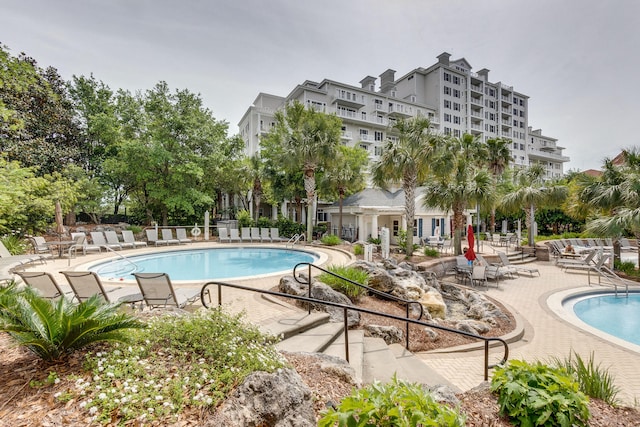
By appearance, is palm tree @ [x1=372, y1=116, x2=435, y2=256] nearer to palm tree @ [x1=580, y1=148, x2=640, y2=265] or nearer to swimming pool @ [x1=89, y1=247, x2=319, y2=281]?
swimming pool @ [x1=89, y1=247, x2=319, y2=281]

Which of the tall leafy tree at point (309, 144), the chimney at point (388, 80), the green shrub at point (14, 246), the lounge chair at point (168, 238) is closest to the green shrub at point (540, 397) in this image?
the tall leafy tree at point (309, 144)

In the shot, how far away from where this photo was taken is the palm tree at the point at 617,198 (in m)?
11.9

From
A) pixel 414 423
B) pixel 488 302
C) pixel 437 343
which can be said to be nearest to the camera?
pixel 414 423

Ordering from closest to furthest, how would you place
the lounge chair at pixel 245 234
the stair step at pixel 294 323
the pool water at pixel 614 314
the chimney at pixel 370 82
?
the stair step at pixel 294 323
the pool water at pixel 614 314
the lounge chair at pixel 245 234
the chimney at pixel 370 82

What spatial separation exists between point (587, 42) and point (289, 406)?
17098 millimetres

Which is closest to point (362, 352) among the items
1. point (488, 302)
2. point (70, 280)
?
point (70, 280)

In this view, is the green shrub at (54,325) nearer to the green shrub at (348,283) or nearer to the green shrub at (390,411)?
the green shrub at (390,411)

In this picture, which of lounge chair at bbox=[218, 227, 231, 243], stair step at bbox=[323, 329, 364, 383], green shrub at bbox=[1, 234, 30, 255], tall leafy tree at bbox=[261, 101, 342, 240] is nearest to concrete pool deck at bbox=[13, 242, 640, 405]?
stair step at bbox=[323, 329, 364, 383]

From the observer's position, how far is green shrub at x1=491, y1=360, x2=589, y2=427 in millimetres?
2311

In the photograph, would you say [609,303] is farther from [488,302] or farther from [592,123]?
[592,123]

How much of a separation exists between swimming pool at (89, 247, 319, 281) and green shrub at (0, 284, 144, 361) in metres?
8.28

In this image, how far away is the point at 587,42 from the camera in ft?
38.1

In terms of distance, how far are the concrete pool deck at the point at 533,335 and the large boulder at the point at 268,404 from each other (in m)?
2.08

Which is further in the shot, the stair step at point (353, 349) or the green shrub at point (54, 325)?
the stair step at point (353, 349)
